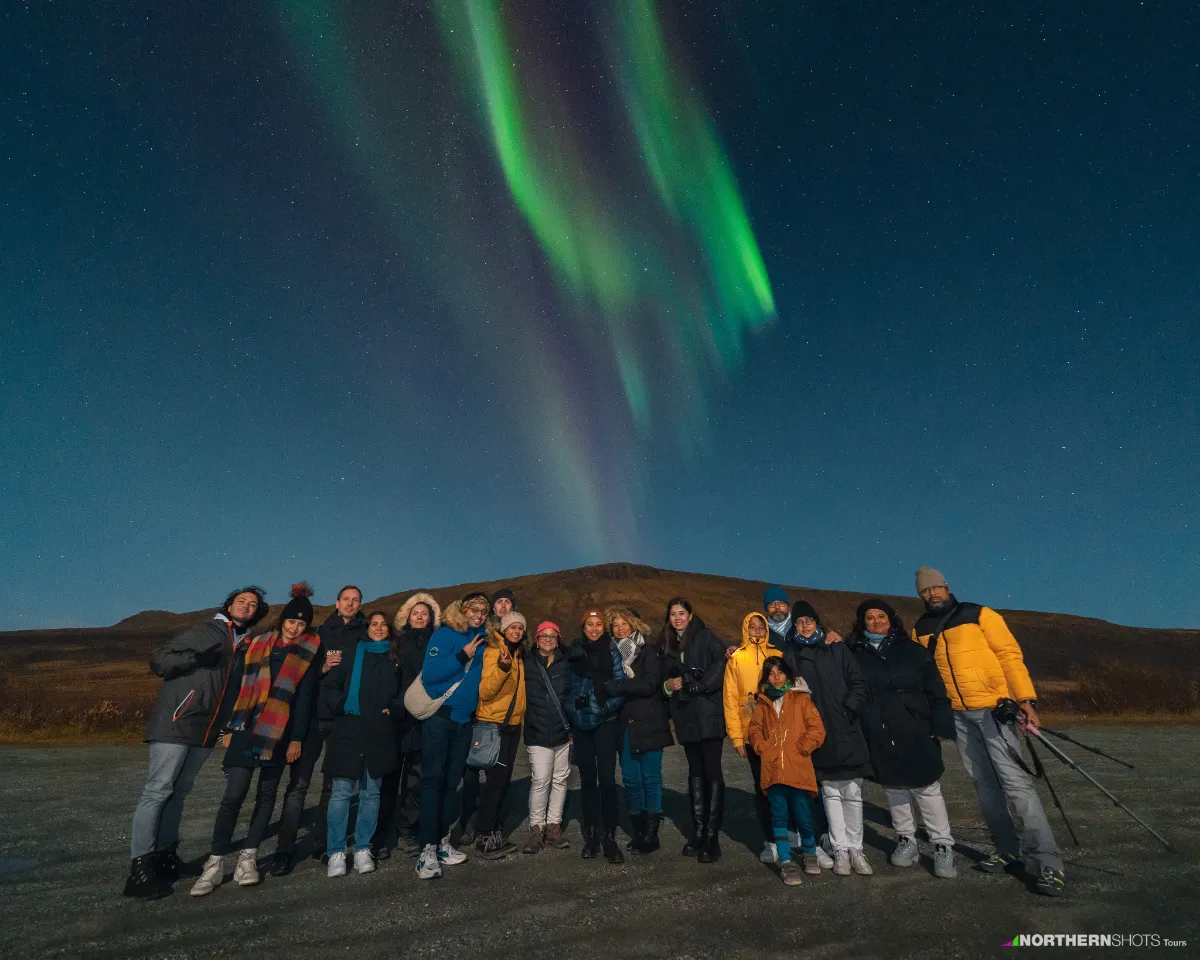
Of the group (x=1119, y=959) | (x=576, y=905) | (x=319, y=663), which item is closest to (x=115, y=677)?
(x=319, y=663)

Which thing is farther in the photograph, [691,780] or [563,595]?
[563,595]

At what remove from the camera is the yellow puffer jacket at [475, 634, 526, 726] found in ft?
19.6

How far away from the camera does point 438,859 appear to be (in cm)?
558

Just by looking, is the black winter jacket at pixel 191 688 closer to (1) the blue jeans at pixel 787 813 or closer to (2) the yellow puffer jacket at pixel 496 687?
(2) the yellow puffer jacket at pixel 496 687

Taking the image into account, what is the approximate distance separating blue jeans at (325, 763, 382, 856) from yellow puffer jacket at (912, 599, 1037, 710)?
17.6 ft

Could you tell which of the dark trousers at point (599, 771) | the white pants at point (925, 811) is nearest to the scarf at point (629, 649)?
the dark trousers at point (599, 771)

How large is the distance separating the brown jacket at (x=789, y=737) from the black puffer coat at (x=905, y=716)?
0.61 meters

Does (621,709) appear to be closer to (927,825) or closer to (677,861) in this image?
(677,861)

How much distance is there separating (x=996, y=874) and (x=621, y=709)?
11.4 ft

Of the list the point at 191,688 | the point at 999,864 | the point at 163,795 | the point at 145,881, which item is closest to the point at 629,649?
the point at 999,864

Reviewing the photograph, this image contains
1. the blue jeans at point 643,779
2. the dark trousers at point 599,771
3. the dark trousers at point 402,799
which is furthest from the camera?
the dark trousers at point 402,799

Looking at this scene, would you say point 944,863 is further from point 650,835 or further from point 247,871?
point 247,871

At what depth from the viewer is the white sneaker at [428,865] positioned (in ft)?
17.4

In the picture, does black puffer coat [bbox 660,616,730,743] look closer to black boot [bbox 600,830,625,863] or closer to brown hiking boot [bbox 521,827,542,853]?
black boot [bbox 600,830,625,863]
